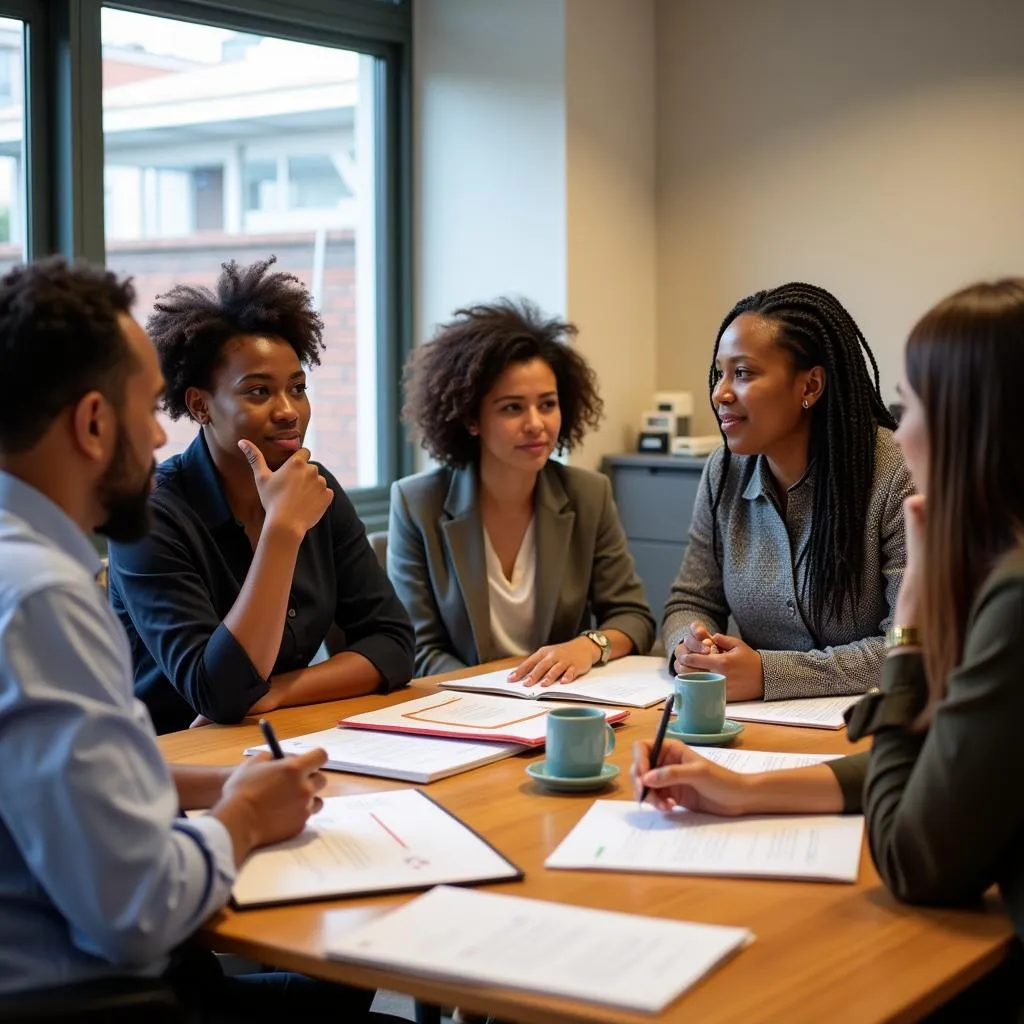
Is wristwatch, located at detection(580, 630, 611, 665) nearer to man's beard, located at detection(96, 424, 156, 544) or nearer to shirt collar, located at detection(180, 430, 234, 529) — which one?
shirt collar, located at detection(180, 430, 234, 529)

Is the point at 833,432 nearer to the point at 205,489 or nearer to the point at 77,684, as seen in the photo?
the point at 205,489

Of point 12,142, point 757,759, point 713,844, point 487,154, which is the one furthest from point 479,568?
point 487,154

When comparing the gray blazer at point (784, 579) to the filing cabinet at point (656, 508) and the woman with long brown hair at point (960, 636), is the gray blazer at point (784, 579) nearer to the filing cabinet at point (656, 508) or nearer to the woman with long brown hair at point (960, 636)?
the woman with long brown hair at point (960, 636)

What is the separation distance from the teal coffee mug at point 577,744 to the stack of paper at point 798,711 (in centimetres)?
44

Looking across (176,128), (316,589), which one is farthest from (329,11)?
(316,589)

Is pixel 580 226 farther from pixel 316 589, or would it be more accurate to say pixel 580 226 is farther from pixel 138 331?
pixel 138 331

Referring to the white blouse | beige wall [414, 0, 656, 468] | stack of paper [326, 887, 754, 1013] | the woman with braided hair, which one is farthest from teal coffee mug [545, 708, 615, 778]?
beige wall [414, 0, 656, 468]

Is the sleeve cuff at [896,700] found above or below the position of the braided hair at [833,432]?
below

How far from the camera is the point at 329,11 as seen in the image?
4.35 metres

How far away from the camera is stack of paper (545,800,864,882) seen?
1413mm

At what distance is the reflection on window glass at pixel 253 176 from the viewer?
3.92 meters

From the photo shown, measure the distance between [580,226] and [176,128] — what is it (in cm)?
129

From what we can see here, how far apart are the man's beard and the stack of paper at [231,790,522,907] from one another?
37 cm

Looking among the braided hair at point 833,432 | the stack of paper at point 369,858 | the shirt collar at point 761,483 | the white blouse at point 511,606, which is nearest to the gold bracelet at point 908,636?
the stack of paper at point 369,858
